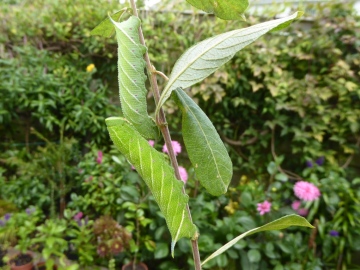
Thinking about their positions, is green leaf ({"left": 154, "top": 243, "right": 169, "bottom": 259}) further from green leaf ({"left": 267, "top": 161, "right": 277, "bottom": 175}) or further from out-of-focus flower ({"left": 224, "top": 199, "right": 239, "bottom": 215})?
green leaf ({"left": 267, "top": 161, "right": 277, "bottom": 175})

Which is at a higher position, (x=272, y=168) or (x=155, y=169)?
(x=155, y=169)

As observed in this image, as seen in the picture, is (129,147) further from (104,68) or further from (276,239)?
(104,68)

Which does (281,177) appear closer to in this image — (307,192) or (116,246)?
(307,192)

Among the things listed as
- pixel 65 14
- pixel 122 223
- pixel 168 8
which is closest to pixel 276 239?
pixel 122 223

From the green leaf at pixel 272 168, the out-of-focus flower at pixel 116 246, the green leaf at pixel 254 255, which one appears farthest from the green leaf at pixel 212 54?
the green leaf at pixel 272 168

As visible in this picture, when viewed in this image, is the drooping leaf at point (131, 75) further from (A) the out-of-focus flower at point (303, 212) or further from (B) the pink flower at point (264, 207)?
(A) the out-of-focus flower at point (303, 212)

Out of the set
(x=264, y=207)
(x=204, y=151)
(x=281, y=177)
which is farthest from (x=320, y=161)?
(x=204, y=151)
